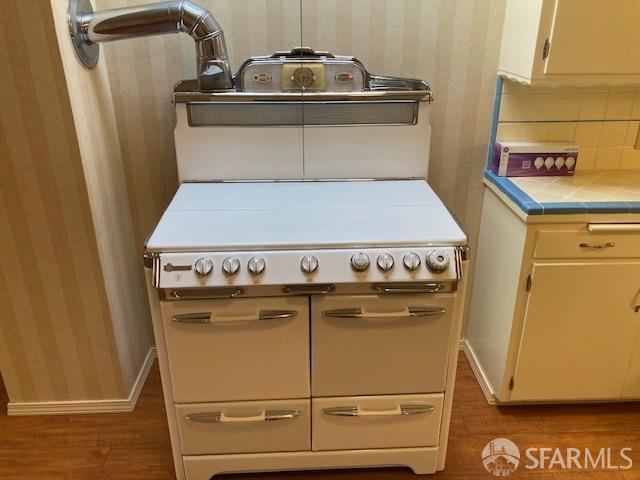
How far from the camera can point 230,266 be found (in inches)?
57.6

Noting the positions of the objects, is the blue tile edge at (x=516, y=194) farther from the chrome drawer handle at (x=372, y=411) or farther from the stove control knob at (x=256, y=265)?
the stove control knob at (x=256, y=265)

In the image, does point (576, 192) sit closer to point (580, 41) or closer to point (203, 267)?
point (580, 41)

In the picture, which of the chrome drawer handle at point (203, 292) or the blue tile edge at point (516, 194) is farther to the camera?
the blue tile edge at point (516, 194)

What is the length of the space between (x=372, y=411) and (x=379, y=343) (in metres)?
0.26

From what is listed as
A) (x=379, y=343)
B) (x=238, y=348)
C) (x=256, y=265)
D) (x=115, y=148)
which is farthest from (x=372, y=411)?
(x=115, y=148)

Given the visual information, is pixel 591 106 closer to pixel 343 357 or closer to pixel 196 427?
pixel 343 357

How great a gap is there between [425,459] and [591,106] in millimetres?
1486

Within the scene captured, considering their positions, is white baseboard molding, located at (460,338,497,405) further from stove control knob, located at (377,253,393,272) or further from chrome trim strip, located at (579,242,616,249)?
stove control knob, located at (377,253,393,272)

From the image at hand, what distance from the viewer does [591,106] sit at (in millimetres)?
2119

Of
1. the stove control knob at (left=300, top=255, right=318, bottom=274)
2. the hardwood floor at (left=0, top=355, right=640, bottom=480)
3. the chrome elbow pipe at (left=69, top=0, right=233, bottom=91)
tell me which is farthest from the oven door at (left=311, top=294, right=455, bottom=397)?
the chrome elbow pipe at (left=69, top=0, right=233, bottom=91)

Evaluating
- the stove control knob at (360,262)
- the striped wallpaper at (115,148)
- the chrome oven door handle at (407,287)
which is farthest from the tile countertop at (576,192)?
the stove control knob at (360,262)

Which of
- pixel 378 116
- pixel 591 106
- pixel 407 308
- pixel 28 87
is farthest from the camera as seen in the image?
pixel 591 106

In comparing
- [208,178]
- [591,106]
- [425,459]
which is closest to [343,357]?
[425,459]

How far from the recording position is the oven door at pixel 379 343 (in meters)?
1.55
